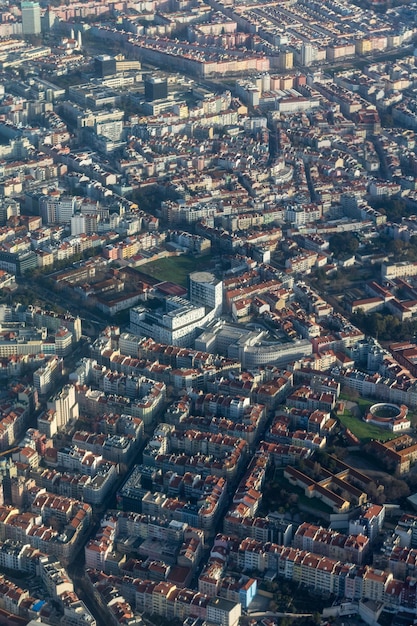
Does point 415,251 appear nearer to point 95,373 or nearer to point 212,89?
point 95,373

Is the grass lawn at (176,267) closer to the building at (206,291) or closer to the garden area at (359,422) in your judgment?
the building at (206,291)

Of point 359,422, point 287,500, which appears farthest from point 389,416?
point 287,500

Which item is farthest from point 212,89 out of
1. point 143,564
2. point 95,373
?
point 143,564

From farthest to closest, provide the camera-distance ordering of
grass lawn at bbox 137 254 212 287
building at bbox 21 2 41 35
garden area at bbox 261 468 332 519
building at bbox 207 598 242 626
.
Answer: building at bbox 21 2 41 35
grass lawn at bbox 137 254 212 287
garden area at bbox 261 468 332 519
building at bbox 207 598 242 626

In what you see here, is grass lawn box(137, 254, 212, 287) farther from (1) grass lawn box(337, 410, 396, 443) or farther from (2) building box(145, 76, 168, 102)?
(2) building box(145, 76, 168, 102)

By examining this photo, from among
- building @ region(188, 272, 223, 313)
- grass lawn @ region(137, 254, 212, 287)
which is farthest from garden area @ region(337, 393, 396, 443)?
grass lawn @ region(137, 254, 212, 287)

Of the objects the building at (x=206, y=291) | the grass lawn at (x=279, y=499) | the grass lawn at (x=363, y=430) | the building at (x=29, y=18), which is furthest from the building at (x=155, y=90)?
the grass lawn at (x=279, y=499)
